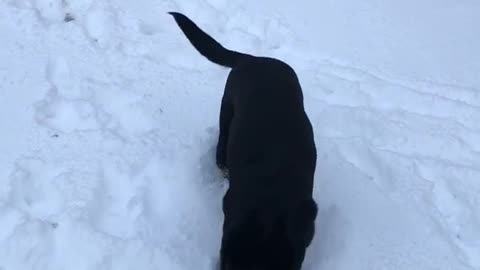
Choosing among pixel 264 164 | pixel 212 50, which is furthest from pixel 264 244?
pixel 212 50

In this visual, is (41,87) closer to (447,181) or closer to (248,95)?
(248,95)

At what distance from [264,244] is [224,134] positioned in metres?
0.95

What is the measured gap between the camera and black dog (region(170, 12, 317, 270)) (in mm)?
2312

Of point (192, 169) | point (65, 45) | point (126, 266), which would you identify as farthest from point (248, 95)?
point (65, 45)

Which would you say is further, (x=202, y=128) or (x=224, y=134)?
(x=202, y=128)

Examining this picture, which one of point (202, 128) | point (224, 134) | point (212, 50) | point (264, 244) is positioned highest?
point (212, 50)

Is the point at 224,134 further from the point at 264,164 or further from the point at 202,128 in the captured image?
the point at 264,164

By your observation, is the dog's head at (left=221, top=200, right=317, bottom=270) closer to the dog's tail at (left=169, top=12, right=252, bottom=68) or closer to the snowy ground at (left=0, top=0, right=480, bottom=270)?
the snowy ground at (left=0, top=0, right=480, bottom=270)


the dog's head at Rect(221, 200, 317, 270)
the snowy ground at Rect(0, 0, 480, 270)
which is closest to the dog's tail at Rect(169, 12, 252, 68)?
the snowy ground at Rect(0, 0, 480, 270)

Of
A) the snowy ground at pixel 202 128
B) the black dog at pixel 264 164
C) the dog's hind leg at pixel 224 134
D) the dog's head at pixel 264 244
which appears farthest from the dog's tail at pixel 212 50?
the dog's head at pixel 264 244

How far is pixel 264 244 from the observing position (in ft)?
7.46

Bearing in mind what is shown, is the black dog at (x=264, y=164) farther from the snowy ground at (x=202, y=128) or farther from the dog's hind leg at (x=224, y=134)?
the snowy ground at (x=202, y=128)

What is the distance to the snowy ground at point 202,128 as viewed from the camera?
2.91 metres

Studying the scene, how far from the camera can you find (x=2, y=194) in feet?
9.55
